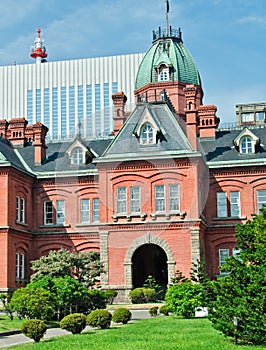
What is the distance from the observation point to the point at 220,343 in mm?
17203

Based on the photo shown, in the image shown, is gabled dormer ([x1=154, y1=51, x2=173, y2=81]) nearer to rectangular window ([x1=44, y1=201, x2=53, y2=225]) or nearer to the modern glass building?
rectangular window ([x1=44, y1=201, x2=53, y2=225])

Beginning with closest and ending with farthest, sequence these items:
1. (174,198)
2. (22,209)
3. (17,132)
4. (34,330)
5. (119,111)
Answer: (34,330) → (174,198) → (22,209) → (119,111) → (17,132)

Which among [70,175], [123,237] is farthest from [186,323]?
[70,175]

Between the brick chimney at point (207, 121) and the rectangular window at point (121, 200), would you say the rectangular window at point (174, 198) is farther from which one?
the brick chimney at point (207, 121)

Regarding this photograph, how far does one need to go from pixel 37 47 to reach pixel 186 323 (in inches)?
3930

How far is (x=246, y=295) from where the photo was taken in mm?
17344

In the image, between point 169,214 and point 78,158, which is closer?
point 169,214

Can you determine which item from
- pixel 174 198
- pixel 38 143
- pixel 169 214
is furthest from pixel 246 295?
pixel 38 143

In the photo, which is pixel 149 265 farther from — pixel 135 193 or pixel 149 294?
pixel 149 294

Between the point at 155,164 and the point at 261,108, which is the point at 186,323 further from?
the point at 261,108

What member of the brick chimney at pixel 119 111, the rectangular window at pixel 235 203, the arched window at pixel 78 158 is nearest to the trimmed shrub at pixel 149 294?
the rectangular window at pixel 235 203

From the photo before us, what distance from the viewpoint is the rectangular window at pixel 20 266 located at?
4100cm

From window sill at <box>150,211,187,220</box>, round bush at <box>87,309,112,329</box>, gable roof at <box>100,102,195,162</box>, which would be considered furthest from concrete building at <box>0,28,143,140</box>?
round bush at <box>87,309,112,329</box>

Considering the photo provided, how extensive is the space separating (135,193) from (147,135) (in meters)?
3.85
